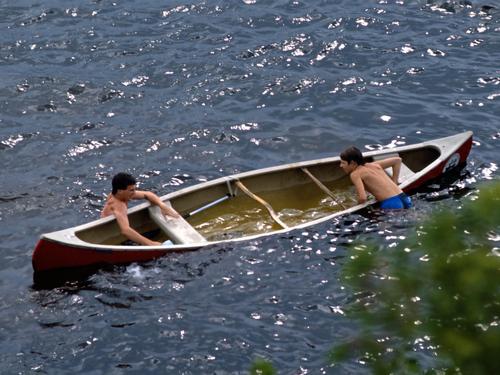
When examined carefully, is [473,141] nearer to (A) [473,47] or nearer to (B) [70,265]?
(A) [473,47]

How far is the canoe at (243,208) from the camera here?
46.7ft

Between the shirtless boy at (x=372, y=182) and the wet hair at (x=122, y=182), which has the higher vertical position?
the wet hair at (x=122, y=182)

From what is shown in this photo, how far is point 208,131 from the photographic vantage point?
19453 millimetres

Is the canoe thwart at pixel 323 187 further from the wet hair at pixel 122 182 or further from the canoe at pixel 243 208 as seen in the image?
the wet hair at pixel 122 182

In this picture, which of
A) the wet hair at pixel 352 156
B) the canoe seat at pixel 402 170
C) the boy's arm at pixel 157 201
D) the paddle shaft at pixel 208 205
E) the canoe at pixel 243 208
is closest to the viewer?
the canoe at pixel 243 208

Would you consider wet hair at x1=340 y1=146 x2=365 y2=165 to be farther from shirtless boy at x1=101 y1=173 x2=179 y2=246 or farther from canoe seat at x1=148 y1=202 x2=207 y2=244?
shirtless boy at x1=101 y1=173 x2=179 y2=246

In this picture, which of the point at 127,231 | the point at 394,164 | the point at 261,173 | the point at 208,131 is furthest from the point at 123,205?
the point at 394,164

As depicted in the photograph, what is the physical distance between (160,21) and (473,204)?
22086mm

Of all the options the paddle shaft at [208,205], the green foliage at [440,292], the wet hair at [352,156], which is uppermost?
the green foliage at [440,292]

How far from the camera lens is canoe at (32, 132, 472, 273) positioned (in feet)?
46.7

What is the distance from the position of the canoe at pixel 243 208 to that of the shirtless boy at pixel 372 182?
245 mm

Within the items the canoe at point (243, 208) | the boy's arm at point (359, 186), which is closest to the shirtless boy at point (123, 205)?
the canoe at point (243, 208)

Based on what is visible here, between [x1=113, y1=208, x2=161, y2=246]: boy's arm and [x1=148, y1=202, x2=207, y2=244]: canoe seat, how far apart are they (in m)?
0.36

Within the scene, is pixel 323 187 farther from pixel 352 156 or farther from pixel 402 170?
pixel 402 170
